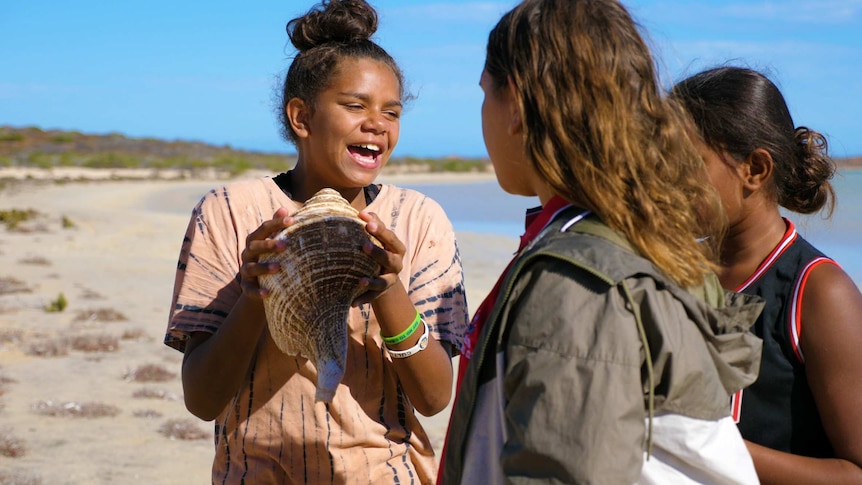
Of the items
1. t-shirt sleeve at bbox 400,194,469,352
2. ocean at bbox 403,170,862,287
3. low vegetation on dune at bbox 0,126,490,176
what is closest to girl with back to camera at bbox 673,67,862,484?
t-shirt sleeve at bbox 400,194,469,352

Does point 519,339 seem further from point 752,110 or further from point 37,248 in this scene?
point 37,248

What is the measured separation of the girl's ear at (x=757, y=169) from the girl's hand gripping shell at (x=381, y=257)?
0.99 m

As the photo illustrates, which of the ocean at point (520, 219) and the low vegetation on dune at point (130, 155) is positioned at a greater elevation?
the ocean at point (520, 219)

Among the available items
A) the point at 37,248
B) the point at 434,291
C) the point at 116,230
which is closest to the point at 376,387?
the point at 434,291

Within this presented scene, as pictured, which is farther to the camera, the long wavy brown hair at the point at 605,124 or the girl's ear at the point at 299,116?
the girl's ear at the point at 299,116

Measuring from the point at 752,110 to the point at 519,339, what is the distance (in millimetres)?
1273

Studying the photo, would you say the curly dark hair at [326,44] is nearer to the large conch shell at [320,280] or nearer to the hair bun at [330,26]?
the hair bun at [330,26]

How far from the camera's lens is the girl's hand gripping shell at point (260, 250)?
2301 mm

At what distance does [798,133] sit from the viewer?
107 inches

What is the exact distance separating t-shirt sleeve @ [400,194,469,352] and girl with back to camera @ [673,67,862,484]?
0.81 m

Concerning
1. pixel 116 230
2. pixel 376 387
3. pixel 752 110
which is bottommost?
pixel 116 230

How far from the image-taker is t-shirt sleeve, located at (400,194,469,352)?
2.84 m

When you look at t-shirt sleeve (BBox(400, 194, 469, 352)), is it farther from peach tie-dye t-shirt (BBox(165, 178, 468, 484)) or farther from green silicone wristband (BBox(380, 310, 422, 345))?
green silicone wristband (BBox(380, 310, 422, 345))

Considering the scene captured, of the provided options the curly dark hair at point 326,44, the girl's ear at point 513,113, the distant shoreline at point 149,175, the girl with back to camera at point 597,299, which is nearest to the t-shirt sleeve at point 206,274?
the curly dark hair at point 326,44
